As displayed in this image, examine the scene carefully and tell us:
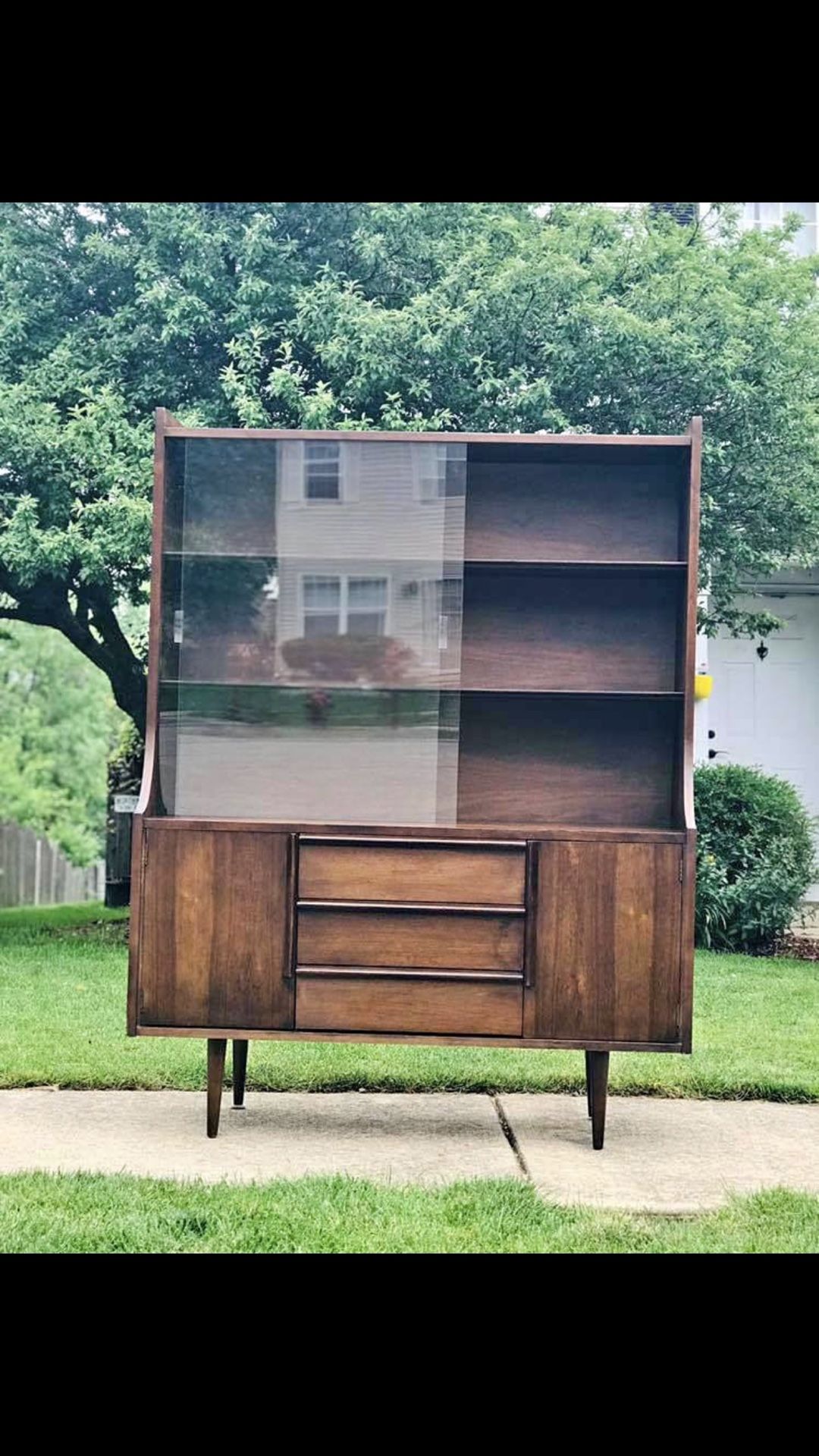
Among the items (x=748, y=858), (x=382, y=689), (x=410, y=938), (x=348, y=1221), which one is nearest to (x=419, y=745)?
(x=382, y=689)

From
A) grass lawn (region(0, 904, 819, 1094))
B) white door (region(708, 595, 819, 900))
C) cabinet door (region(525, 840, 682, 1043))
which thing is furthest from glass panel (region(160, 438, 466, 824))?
white door (region(708, 595, 819, 900))

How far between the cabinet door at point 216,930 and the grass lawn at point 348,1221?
505 mm

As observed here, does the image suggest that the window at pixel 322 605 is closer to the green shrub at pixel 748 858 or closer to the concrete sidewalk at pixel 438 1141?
the concrete sidewalk at pixel 438 1141

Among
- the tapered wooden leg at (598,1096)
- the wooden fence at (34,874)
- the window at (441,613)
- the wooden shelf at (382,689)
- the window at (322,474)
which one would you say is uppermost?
the window at (322,474)

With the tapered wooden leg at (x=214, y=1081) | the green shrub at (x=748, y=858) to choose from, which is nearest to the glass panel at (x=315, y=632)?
the tapered wooden leg at (x=214, y=1081)

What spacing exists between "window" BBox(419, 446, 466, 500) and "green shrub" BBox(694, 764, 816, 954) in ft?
11.6

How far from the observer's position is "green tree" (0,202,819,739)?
6344 millimetres

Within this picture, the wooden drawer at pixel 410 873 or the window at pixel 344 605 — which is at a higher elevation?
the window at pixel 344 605

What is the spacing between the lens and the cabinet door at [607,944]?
3.49 m

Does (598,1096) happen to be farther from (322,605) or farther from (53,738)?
(53,738)
